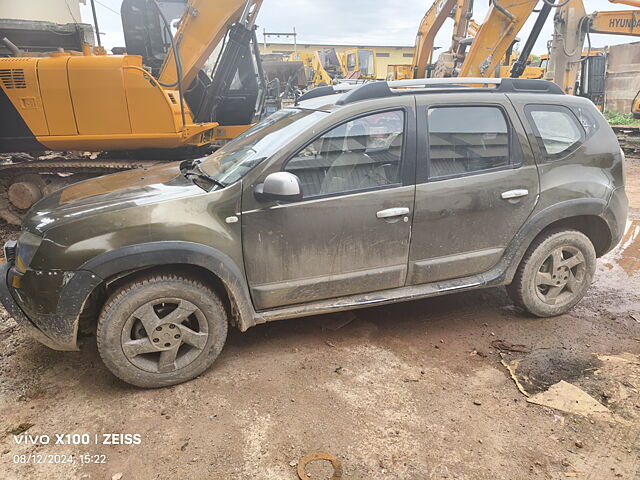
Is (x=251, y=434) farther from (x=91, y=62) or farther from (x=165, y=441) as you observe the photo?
(x=91, y=62)

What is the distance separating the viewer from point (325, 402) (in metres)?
2.94

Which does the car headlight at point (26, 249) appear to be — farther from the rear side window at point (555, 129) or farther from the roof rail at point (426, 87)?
the rear side window at point (555, 129)

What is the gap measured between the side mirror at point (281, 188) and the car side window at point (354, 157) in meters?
0.17

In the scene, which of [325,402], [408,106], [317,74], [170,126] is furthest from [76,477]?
[317,74]

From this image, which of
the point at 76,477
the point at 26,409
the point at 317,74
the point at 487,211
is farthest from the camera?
the point at 317,74

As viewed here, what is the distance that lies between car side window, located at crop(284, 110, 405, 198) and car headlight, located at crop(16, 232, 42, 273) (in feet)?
5.28

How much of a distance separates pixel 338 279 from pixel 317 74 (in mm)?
20722

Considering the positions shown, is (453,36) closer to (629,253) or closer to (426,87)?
(629,253)

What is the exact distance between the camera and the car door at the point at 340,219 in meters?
3.11

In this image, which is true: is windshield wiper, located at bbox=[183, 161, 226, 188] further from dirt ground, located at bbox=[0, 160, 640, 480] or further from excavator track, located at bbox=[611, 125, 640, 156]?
excavator track, located at bbox=[611, 125, 640, 156]

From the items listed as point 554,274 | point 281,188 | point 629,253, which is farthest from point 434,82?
point 629,253

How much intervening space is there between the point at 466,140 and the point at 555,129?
820 millimetres

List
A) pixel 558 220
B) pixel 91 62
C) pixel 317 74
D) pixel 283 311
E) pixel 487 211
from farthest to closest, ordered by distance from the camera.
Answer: pixel 317 74
pixel 91 62
pixel 558 220
pixel 487 211
pixel 283 311

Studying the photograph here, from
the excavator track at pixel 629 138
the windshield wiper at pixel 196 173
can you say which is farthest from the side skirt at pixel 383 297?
the excavator track at pixel 629 138
